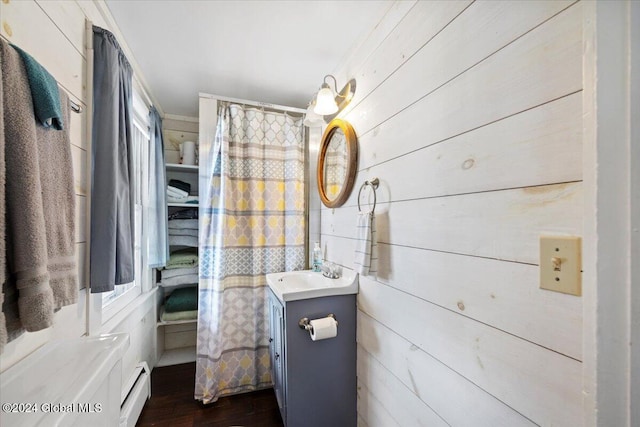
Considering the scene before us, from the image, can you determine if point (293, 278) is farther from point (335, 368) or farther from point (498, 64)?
point (498, 64)

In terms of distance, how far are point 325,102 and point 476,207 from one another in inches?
41.9

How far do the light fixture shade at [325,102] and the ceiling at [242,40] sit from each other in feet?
0.86

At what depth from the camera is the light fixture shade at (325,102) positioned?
4.75 ft

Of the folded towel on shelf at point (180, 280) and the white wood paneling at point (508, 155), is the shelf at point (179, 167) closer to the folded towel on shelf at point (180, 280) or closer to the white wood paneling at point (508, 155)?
the folded towel on shelf at point (180, 280)

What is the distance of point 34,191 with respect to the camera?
1.95ft

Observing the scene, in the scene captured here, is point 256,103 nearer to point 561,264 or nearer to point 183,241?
point 183,241

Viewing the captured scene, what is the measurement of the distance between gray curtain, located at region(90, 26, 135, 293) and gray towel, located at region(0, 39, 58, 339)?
0.56m

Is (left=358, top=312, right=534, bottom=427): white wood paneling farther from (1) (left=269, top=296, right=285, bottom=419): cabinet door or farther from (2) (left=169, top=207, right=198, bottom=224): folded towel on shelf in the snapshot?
(2) (left=169, top=207, right=198, bottom=224): folded towel on shelf

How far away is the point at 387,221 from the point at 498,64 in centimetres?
68

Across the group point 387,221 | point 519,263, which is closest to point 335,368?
point 387,221

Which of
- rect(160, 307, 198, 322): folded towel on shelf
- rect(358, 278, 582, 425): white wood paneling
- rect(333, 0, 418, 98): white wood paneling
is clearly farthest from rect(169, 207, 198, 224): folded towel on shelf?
rect(358, 278, 582, 425): white wood paneling

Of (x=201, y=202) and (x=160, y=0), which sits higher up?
(x=160, y=0)

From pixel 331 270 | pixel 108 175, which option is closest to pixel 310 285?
pixel 331 270

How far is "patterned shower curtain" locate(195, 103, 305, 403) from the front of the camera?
1.78 meters
